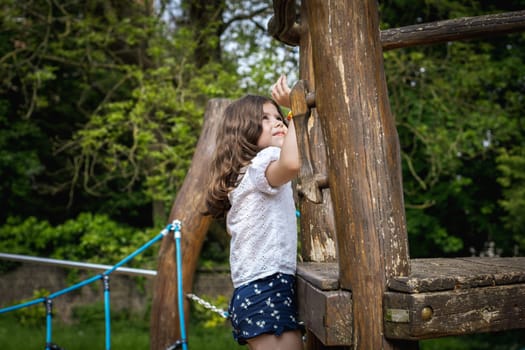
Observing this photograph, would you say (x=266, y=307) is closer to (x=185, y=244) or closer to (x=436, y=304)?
(x=436, y=304)

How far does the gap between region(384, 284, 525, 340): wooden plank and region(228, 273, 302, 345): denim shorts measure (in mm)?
621

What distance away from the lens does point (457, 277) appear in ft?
4.60

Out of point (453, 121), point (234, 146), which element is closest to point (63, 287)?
point (453, 121)

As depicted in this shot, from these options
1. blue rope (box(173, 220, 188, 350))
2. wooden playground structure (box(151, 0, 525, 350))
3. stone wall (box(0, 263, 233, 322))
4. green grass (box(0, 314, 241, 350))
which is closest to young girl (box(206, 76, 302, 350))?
wooden playground structure (box(151, 0, 525, 350))

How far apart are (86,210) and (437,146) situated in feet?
17.8

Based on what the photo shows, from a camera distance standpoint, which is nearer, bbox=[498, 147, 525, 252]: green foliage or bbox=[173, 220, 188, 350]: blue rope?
bbox=[173, 220, 188, 350]: blue rope

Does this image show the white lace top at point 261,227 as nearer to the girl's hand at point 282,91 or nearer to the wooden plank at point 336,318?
the girl's hand at point 282,91

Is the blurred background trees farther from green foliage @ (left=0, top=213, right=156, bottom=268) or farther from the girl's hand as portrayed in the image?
the girl's hand

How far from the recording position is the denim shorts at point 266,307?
1928 millimetres

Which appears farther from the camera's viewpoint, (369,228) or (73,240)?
(73,240)

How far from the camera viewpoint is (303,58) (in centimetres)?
240

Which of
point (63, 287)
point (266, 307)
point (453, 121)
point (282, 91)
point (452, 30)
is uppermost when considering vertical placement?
point (453, 121)

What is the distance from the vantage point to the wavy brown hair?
2164mm

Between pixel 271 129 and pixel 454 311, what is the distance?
1095mm
